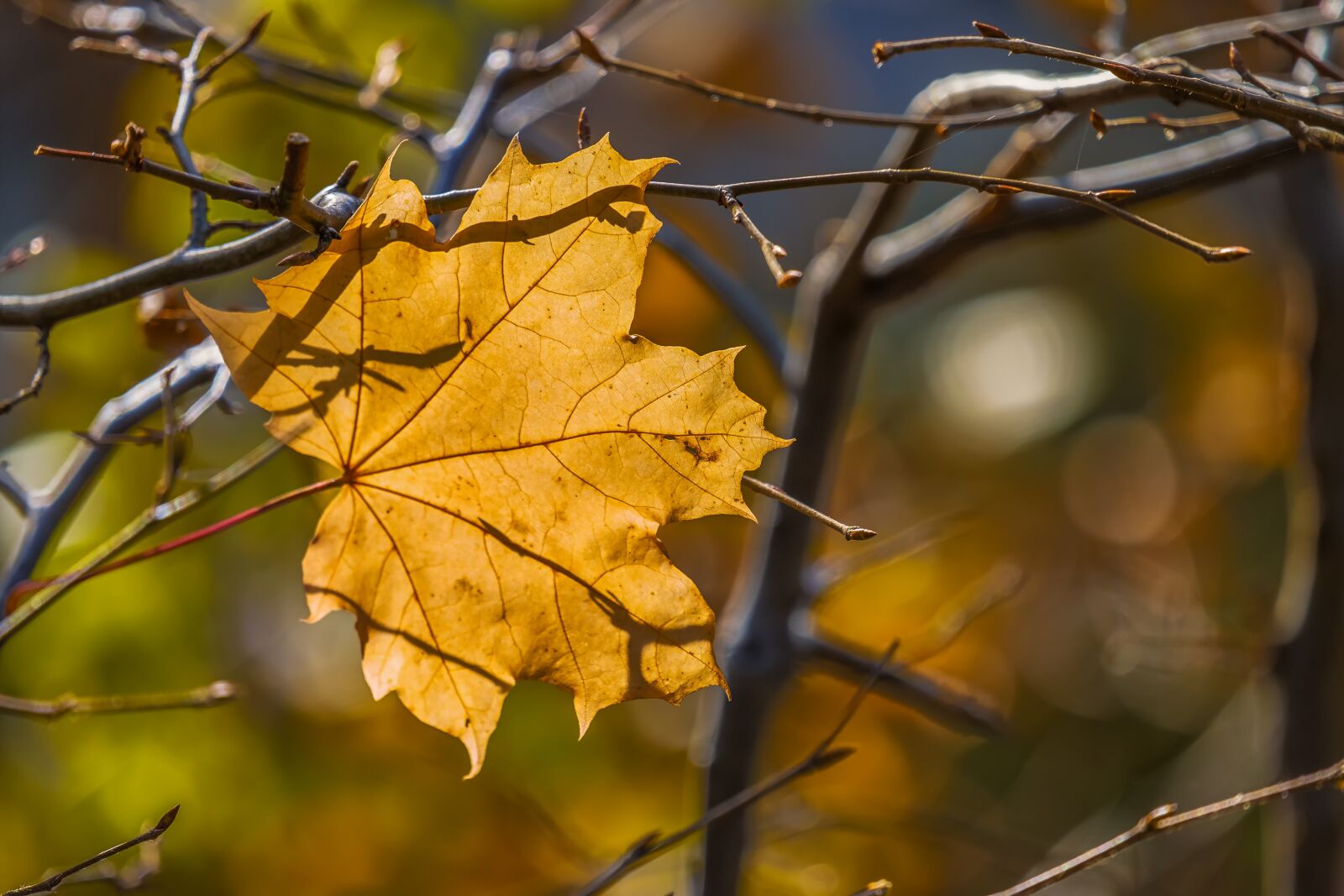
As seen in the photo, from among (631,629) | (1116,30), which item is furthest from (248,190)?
(1116,30)

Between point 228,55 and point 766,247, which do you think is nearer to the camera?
point 766,247

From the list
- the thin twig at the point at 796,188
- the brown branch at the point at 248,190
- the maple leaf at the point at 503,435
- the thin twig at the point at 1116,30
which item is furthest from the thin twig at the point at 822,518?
the thin twig at the point at 1116,30

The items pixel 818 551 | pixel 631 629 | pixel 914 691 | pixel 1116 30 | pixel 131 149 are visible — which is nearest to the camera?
pixel 131 149

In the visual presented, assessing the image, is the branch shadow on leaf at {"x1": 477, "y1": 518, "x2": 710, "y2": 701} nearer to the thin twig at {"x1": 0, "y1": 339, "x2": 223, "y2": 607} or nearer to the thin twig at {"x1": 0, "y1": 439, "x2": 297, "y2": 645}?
the thin twig at {"x1": 0, "y1": 439, "x2": 297, "y2": 645}

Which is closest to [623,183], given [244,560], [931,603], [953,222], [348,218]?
[348,218]

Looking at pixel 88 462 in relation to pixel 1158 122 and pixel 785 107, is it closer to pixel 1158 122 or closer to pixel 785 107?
pixel 785 107

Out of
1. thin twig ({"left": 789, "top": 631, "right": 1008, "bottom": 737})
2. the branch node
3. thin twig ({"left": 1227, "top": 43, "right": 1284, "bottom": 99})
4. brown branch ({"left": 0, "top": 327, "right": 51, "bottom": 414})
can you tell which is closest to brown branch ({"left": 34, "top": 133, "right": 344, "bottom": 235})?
the branch node

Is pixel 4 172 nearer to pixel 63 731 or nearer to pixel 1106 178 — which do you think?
pixel 63 731
